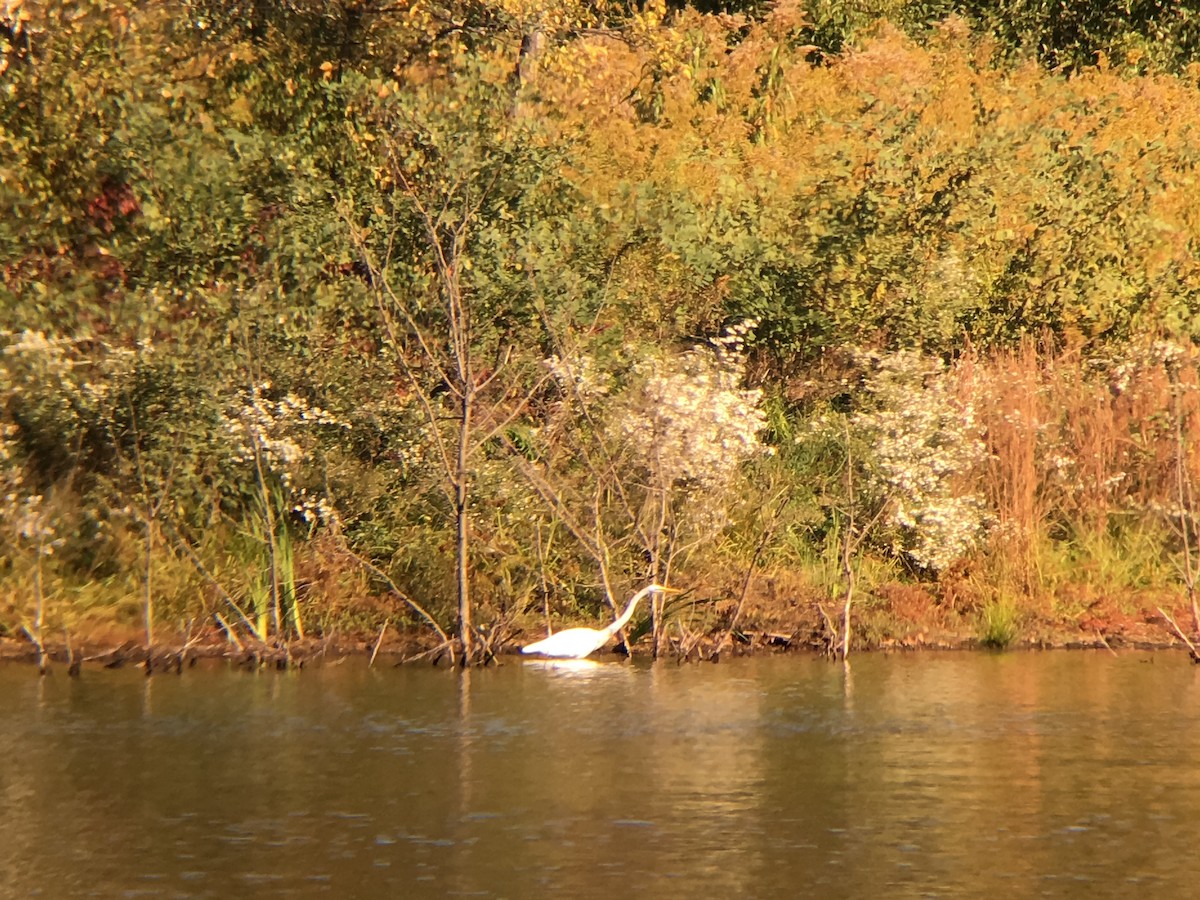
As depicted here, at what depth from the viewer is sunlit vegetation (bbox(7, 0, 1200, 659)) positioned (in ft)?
52.5

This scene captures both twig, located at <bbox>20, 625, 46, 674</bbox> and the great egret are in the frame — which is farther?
twig, located at <bbox>20, 625, 46, 674</bbox>

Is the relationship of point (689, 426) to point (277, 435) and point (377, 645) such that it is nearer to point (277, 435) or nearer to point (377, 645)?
point (377, 645)

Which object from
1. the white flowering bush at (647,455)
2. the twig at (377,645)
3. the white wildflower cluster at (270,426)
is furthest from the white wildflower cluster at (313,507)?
the white flowering bush at (647,455)

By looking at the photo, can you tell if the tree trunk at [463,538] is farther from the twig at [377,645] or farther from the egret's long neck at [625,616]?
the egret's long neck at [625,616]

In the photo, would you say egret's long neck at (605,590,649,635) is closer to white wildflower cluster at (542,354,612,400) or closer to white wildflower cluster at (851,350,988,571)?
white wildflower cluster at (542,354,612,400)

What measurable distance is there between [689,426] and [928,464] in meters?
2.13

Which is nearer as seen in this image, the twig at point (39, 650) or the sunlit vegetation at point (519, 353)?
the twig at point (39, 650)

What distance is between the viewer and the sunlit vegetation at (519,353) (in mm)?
16000

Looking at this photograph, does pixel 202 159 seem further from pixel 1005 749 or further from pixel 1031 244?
pixel 1005 749

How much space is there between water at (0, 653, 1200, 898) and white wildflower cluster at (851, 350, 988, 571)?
1.53 metres

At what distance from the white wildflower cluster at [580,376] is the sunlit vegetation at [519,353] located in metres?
0.09

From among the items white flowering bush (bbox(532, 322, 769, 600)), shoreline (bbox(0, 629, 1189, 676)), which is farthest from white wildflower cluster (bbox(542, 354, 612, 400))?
shoreline (bbox(0, 629, 1189, 676))

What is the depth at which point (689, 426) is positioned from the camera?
51.9 ft

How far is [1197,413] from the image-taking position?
17297 mm
